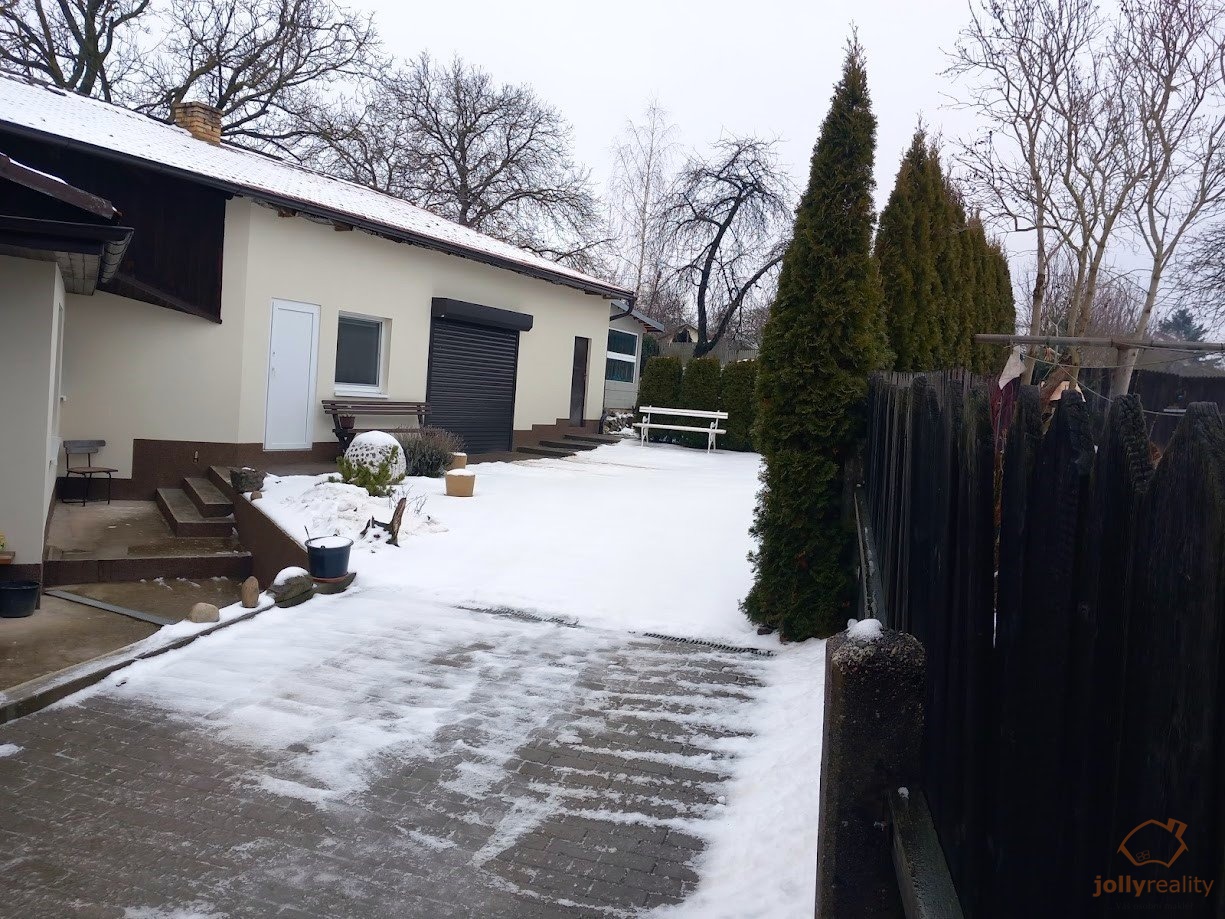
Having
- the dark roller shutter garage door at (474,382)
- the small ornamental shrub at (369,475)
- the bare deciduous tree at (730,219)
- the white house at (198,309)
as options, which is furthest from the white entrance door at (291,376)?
the bare deciduous tree at (730,219)

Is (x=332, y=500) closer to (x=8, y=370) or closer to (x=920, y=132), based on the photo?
(x=8, y=370)

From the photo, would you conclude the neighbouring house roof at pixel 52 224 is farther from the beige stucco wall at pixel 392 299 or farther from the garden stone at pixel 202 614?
the beige stucco wall at pixel 392 299

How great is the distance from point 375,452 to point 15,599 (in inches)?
176

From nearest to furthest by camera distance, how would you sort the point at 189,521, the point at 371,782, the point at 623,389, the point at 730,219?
the point at 371,782 < the point at 189,521 < the point at 730,219 < the point at 623,389

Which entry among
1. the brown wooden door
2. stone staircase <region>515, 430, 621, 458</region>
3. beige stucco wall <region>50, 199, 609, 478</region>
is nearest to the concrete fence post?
beige stucco wall <region>50, 199, 609, 478</region>

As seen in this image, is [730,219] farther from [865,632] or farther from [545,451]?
[865,632]

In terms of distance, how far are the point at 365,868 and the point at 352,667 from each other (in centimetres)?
238

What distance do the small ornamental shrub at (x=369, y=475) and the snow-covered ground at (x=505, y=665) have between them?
436 millimetres

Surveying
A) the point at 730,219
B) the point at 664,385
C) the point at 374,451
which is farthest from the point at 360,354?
the point at 730,219

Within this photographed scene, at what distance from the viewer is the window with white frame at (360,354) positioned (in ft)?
47.2

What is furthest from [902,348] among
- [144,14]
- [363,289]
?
[144,14]

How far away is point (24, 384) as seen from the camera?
7.52 metres

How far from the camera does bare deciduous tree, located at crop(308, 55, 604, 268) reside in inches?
1150

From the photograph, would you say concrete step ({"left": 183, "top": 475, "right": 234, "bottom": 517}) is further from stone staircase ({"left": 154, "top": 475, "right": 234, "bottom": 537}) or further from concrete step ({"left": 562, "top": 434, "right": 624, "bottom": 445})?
concrete step ({"left": 562, "top": 434, "right": 624, "bottom": 445})
